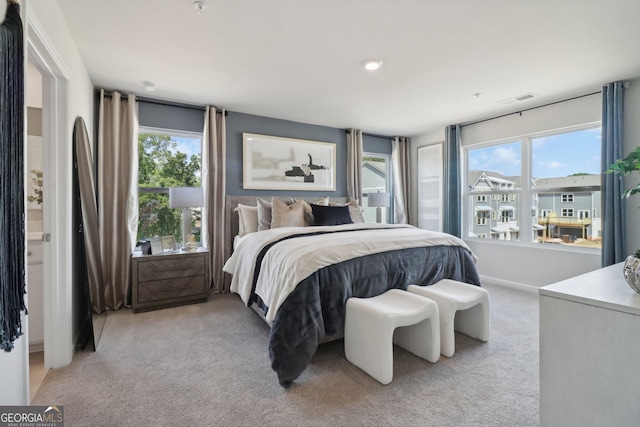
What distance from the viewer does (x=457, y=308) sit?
2.20m

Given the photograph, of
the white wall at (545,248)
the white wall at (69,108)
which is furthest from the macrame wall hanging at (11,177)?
the white wall at (545,248)

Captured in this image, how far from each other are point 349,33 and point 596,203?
3.55m

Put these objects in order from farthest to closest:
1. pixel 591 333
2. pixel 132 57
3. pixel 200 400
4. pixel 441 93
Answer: pixel 441 93 → pixel 132 57 → pixel 200 400 → pixel 591 333

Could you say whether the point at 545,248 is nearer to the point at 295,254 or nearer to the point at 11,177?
the point at 295,254

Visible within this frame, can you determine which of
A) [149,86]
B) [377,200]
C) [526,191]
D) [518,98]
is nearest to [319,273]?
[149,86]

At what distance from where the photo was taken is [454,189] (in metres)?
4.77

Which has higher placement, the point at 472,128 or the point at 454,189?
the point at 472,128

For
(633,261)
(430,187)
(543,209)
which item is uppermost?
(430,187)

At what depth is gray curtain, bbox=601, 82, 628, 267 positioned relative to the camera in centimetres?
311

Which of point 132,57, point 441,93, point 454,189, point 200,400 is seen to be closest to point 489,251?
point 454,189

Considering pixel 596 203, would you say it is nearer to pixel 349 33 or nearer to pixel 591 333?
pixel 591 333

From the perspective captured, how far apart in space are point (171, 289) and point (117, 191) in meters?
1.26

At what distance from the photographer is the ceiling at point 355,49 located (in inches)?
77.5

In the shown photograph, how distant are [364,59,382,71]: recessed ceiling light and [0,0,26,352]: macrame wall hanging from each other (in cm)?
231
